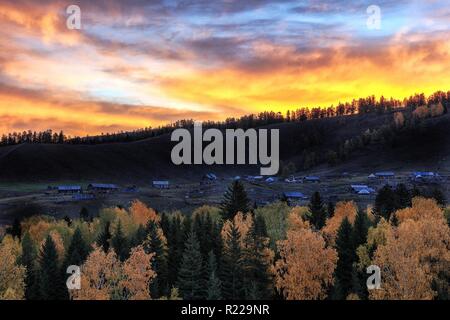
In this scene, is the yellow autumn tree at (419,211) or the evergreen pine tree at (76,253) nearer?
the evergreen pine tree at (76,253)

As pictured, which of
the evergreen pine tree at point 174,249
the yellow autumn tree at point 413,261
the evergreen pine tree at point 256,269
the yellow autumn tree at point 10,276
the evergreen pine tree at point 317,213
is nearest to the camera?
the yellow autumn tree at point 413,261

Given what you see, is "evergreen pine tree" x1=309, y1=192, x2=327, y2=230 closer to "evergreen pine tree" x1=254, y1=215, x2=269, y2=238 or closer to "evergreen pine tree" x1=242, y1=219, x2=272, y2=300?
"evergreen pine tree" x1=254, y1=215, x2=269, y2=238

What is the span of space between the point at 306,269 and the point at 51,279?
39525 millimetres

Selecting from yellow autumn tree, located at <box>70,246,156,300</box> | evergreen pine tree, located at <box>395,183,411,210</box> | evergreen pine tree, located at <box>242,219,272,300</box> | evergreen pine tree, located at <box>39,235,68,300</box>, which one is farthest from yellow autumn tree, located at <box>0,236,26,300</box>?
evergreen pine tree, located at <box>395,183,411,210</box>

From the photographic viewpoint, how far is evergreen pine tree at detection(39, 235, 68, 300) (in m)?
72.6

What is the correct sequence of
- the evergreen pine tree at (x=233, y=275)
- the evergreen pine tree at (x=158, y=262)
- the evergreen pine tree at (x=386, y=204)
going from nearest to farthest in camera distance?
the evergreen pine tree at (x=233, y=275) < the evergreen pine tree at (x=158, y=262) < the evergreen pine tree at (x=386, y=204)

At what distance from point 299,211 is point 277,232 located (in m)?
44.6

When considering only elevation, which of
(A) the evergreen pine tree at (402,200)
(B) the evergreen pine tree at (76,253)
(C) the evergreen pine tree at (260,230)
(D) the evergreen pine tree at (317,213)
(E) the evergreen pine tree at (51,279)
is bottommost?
(E) the evergreen pine tree at (51,279)

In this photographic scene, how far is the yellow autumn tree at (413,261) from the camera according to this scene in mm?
60594

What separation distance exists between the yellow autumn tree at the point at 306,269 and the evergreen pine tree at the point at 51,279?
33056 mm

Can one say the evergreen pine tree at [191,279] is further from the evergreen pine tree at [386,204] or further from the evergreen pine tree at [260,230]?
the evergreen pine tree at [386,204]

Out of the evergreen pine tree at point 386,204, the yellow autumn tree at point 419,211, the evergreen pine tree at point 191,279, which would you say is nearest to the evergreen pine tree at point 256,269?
the evergreen pine tree at point 191,279
